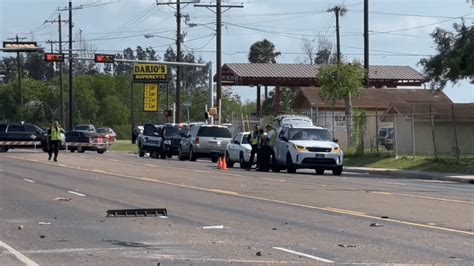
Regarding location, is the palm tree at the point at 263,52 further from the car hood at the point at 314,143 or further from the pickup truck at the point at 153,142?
the car hood at the point at 314,143

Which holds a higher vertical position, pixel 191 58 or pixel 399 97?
pixel 191 58

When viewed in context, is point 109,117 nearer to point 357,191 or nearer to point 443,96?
point 443,96

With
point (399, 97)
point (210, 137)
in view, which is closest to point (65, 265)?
point (210, 137)

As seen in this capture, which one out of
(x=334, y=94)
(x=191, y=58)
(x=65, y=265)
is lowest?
(x=65, y=265)

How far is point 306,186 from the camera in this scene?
89.5 ft

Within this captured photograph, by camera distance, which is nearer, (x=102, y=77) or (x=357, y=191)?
(x=357, y=191)

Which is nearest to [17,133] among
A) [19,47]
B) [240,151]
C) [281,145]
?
[19,47]

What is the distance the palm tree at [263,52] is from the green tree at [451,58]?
7457 cm

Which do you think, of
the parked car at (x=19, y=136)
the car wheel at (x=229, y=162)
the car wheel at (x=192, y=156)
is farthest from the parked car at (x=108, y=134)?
the car wheel at (x=229, y=162)

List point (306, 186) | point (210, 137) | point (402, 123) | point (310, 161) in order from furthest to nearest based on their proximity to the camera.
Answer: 1. point (402, 123)
2. point (210, 137)
3. point (310, 161)
4. point (306, 186)

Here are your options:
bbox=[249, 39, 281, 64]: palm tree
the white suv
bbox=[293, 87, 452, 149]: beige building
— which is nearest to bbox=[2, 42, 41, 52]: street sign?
the white suv

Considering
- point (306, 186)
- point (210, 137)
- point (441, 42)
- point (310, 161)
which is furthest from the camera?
point (210, 137)

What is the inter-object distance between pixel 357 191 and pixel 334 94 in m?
32.9

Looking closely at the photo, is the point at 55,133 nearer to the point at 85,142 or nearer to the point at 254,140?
the point at 254,140
